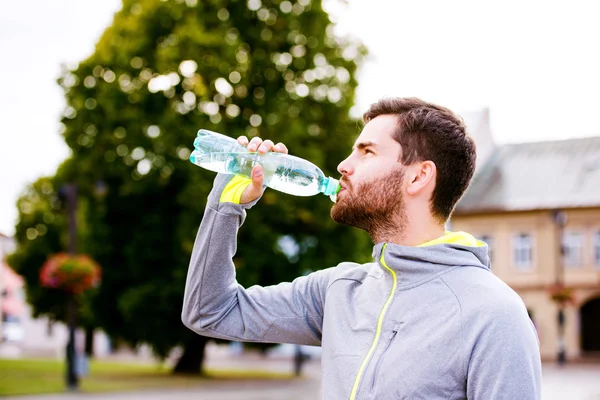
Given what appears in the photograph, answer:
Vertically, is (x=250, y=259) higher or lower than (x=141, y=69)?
lower

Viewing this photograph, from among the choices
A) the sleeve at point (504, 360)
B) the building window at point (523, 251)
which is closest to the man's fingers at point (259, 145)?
the sleeve at point (504, 360)

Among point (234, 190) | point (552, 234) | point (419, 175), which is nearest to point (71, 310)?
point (234, 190)

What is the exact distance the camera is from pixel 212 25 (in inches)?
A: 845

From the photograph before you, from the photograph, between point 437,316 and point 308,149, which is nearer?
point 437,316

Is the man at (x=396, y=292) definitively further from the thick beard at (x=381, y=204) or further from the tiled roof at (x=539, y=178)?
the tiled roof at (x=539, y=178)

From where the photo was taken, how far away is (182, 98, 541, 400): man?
211cm

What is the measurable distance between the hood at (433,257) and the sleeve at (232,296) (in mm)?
406

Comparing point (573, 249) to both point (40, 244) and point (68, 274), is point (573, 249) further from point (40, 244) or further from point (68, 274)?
point (68, 274)

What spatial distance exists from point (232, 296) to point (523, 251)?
37418mm

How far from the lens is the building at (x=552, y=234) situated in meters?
37.0

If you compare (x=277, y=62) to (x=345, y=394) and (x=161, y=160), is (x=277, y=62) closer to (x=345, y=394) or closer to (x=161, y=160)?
(x=161, y=160)

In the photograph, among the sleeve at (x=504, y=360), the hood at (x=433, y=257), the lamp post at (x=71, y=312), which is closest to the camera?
the sleeve at (x=504, y=360)

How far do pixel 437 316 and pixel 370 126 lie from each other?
2.14 ft


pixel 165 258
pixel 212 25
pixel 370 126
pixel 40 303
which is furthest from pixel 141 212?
pixel 370 126
